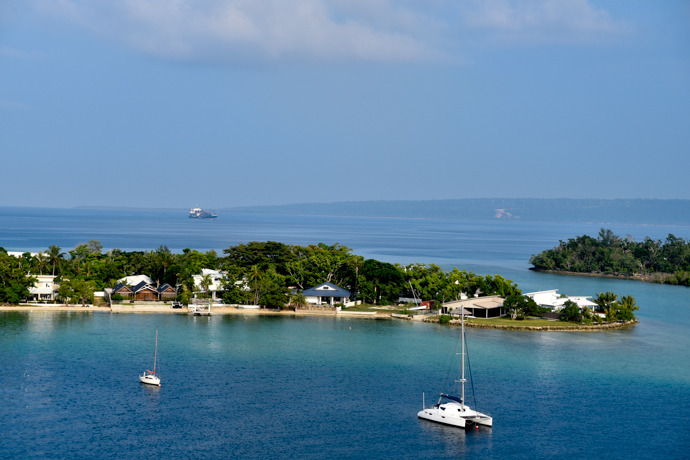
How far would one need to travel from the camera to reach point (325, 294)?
67.9 meters

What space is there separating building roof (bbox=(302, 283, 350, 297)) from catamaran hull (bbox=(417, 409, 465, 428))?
33952 mm

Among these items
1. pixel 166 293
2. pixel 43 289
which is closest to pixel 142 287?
pixel 166 293

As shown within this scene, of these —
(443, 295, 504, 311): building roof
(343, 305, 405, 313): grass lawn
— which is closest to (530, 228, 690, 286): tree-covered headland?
(443, 295, 504, 311): building roof

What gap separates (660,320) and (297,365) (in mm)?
38470

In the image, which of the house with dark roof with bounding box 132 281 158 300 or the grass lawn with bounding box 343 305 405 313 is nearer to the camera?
the grass lawn with bounding box 343 305 405 313

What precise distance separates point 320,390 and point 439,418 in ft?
24.3

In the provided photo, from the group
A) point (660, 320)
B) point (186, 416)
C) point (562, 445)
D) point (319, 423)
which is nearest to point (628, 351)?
point (660, 320)

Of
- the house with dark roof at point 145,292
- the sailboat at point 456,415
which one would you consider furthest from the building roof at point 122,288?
the sailboat at point 456,415

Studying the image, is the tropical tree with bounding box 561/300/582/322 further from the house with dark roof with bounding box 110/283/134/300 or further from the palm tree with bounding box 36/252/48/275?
the palm tree with bounding box 36/252/48/275

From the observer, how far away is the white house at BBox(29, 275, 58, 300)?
66312mm

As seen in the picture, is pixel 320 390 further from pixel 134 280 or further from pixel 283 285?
pixel 134 280

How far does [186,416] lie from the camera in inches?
1319

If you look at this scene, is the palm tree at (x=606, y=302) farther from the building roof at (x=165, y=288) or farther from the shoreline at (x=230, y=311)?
the building roof at (x=165, y=288)

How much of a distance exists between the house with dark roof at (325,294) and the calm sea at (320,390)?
815 centimetres
